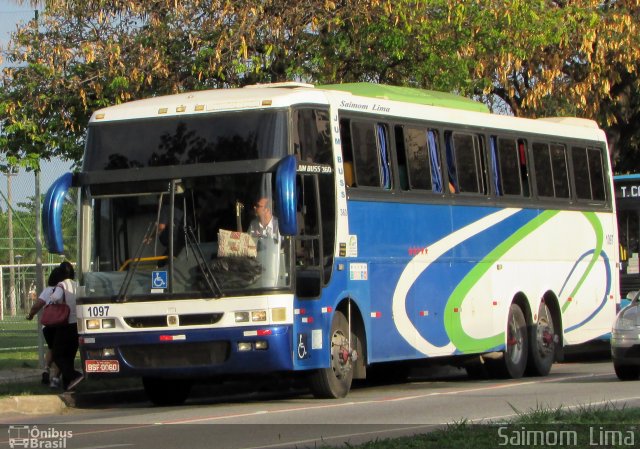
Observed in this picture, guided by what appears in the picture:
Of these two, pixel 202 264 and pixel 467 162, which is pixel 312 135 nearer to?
pixel 202 264

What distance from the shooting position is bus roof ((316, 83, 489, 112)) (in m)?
18.7

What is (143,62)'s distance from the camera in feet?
71.9

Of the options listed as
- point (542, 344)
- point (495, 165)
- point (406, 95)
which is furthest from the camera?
point (542, 344)

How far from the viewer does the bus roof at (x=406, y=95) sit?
18734 millimetres

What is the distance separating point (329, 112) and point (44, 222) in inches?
145

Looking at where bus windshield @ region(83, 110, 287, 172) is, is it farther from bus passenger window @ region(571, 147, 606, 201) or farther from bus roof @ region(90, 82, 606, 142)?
bus passenger window @ region(571, 147, 606, 201)

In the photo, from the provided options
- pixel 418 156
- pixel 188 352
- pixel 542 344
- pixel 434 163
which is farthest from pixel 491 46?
pixel 188 352

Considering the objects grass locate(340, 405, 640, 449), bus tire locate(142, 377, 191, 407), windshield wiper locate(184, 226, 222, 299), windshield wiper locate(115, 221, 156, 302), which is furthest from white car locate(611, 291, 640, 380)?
windshield wiper locate(115, 221, 156, 302)

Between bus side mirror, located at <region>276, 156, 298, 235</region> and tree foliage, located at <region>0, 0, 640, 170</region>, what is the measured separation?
22.8 ft

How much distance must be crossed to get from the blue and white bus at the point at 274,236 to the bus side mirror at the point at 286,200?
0.02m

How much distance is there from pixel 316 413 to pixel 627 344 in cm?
526

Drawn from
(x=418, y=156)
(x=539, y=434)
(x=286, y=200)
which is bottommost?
(x=539, y=434)

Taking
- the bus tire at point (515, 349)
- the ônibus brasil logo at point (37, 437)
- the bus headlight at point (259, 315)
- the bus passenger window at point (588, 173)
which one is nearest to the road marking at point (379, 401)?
the bus tire at point (515, 349)

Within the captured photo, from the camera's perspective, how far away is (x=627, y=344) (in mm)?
18234
